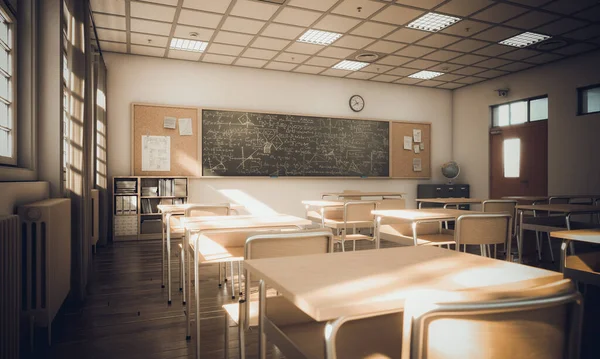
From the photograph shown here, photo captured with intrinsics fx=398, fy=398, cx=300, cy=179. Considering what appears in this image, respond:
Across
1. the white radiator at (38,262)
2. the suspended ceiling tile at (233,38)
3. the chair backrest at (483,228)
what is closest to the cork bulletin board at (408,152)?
the suspended ceiling tile at (233,38)

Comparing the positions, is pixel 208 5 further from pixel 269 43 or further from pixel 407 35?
pixel 407 35

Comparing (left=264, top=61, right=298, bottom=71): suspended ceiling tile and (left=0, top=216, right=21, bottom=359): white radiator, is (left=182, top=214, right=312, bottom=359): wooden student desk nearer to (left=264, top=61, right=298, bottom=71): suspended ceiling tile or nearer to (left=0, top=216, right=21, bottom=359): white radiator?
(left=0, top=216, right=21, bottom=359): white radiator

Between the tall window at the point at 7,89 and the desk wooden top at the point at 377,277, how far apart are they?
2.24 metres

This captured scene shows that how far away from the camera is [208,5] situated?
15.3ft

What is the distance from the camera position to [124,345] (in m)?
2.26

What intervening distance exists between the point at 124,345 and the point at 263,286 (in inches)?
58.4

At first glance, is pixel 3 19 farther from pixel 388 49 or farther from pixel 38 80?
pixel 388 49

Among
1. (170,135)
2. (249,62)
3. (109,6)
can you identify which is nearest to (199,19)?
(109,6)

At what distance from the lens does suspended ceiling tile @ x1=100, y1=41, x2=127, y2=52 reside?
589cm

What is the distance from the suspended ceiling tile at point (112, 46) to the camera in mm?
5892

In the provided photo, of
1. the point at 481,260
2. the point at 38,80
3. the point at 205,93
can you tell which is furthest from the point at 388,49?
the point at 481,260

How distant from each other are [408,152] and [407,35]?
3252mm

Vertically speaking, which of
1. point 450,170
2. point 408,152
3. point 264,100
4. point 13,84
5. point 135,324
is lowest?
point 135,324

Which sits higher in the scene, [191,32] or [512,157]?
[191,32]
